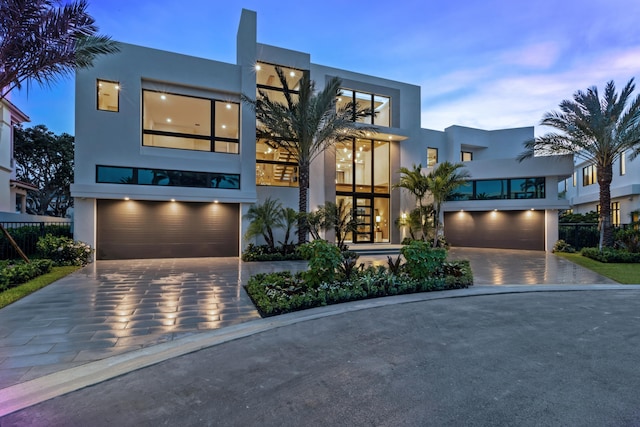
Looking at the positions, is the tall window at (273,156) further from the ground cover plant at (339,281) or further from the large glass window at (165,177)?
the ground cover plant at (339,281)

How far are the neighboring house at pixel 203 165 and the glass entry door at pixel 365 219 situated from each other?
0.10m

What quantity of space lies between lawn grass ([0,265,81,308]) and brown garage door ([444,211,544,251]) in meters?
19.1

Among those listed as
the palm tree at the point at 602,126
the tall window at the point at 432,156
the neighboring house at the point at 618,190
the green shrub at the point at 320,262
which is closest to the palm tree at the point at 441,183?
the palm tree at the point at 602,126

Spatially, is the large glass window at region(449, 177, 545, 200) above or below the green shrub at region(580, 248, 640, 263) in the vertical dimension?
above

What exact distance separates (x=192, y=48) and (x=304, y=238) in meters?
75.6

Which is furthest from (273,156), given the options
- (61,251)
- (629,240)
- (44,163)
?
(44,163)

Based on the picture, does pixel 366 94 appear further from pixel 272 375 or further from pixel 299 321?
pixel 272 375

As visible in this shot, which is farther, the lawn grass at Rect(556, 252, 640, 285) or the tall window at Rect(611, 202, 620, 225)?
the tall window at Rect(611, 202, 620, 225)

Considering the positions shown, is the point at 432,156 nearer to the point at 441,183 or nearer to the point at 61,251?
the point at 441,183

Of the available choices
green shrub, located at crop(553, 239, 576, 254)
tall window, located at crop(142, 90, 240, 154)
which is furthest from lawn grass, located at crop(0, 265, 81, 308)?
green shrub, located at crop(553, 239, 576, 254)

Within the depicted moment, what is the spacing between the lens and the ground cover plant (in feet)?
20.0

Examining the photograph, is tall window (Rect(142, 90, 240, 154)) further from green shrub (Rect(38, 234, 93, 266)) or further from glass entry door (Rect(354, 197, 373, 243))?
glass entry door (Rect(354, 197, 373, 243))

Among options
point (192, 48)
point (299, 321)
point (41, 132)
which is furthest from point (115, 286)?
point (192, 48)

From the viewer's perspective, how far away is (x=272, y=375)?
330cm
